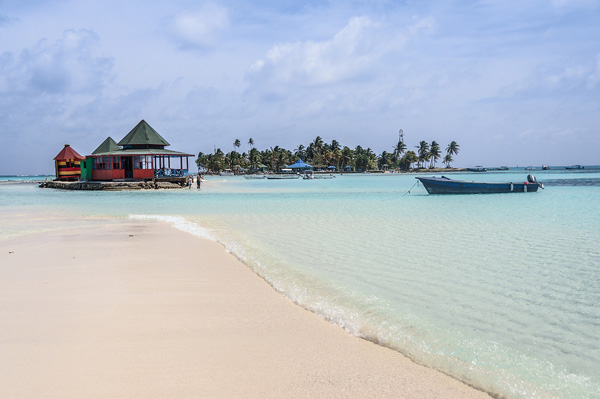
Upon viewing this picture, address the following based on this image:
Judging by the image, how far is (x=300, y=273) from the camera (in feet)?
23.2

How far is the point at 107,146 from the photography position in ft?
144

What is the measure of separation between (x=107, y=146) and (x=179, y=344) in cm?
4453

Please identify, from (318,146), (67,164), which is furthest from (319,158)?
(67,164)

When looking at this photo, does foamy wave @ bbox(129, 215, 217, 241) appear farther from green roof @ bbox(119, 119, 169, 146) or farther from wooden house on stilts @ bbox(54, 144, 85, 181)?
wooden house on stilts @ bbox(54, 144, 85, 181)

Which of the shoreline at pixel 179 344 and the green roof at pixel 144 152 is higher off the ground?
the green roof at pixel 144 152

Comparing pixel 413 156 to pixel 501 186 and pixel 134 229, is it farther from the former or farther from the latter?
pixel 134 229

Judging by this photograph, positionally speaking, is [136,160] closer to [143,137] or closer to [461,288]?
[143,137]

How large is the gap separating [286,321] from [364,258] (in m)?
3.92

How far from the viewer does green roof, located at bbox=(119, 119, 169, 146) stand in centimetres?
3875

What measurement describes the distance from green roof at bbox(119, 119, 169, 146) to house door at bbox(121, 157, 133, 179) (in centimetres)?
139

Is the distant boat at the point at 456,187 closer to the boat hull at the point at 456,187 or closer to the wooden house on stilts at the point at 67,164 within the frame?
the boat hull at the point at 456,187

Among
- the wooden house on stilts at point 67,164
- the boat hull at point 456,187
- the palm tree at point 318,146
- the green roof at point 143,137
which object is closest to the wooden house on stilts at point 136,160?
the green roof at point 143,137

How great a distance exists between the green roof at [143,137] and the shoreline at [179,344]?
33822 mm

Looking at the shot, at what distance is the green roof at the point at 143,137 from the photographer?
38.8m
